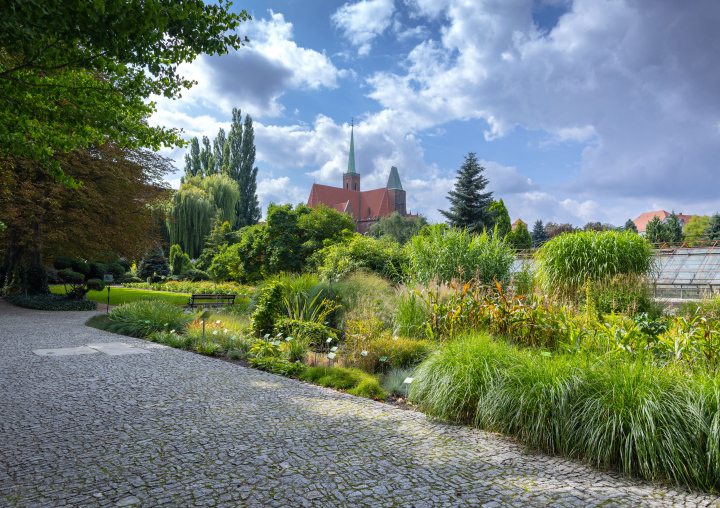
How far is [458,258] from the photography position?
7.25 meters

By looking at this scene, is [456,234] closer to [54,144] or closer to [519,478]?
[519,478]

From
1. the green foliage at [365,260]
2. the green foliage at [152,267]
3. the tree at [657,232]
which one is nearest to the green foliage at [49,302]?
the green foliage at [365,260]

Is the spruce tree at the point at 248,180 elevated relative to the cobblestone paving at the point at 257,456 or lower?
elevated

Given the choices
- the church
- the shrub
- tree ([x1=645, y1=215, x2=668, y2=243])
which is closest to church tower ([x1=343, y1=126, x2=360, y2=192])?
the church

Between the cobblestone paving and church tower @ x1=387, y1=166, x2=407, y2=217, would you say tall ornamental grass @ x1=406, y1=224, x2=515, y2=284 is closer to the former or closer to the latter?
the cobblestone paving

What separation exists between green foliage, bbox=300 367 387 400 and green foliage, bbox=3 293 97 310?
10.8 metres

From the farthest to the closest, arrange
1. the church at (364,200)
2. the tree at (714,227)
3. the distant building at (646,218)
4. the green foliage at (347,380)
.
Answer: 1. the distant building at (646,218)
2. the church at (364,200)
3. the tree at (714,227)
4. the green foliage at (347,380)

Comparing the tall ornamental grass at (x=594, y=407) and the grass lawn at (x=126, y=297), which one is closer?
the tall ornamental grass at (x=594, y=407)

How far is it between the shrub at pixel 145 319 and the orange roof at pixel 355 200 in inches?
1956

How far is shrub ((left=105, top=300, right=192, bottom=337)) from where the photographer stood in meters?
7.91

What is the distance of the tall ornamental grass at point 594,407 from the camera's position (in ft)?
7.98

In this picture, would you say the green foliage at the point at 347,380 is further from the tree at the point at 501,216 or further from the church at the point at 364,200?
the church at the point at 364,200

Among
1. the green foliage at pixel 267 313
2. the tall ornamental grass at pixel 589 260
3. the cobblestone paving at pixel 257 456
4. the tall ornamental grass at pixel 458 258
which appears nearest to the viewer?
the cobblestone paving at pixel 257 456

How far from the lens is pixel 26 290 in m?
13.1
